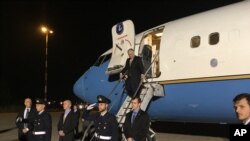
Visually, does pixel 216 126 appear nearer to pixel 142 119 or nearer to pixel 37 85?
pixel 142 119

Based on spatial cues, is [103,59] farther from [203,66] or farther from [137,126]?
[137,126]

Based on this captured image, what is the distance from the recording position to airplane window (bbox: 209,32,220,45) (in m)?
10.7

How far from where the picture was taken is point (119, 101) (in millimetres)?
13570

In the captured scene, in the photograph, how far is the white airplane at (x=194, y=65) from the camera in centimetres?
1019

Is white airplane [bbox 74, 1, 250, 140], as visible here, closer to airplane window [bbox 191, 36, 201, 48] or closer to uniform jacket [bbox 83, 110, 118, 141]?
airplane window [bbox 191, 36, 201, 48]

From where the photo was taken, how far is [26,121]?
10547 millimetres

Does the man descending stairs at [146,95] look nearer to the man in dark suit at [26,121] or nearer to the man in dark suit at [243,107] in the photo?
the man in dark suit at [26,121]

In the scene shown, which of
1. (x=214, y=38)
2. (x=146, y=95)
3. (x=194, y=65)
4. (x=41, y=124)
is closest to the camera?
(x=41, y=124)

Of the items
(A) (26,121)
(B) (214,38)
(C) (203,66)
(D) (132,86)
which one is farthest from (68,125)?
(B) (214,38)

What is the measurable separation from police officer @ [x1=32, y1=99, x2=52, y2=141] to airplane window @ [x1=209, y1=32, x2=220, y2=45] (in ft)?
15.1

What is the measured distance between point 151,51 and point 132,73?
2024 mm

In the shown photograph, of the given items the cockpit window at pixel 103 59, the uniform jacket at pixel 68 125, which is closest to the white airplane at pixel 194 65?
the cockpit window at pixel 103 59

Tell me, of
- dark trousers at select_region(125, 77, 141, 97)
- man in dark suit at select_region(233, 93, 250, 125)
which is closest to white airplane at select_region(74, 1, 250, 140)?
dark trousers at select_region(125, 77, 141, 97)

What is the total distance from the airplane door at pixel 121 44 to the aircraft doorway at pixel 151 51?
52 cm
